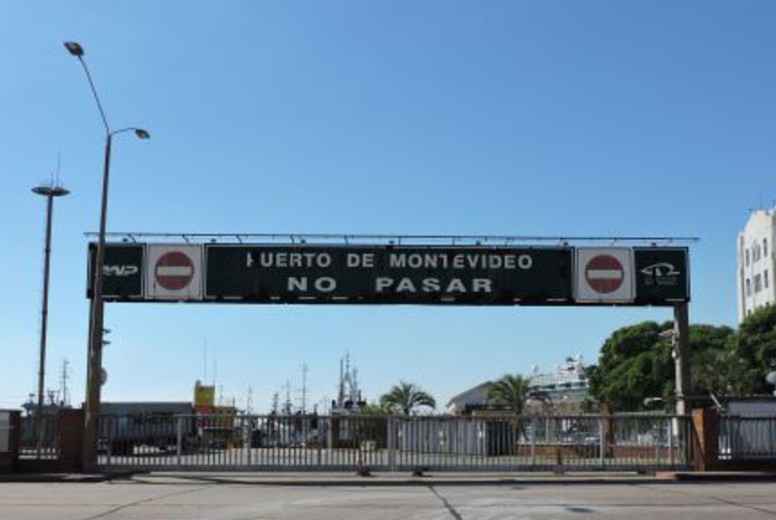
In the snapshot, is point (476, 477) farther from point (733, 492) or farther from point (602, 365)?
point (602, 365)

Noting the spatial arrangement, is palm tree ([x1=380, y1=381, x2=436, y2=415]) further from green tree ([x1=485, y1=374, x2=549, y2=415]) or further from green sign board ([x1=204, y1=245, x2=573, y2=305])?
green sign board ([x1=204, y1=245, x2=573, y2=305])

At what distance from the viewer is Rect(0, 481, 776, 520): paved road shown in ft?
50.7

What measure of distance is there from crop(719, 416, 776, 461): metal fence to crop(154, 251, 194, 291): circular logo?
50.6 feet

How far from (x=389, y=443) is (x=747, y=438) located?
9.53 m

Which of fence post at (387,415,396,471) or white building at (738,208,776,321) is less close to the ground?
white building at (738,208,776,321)

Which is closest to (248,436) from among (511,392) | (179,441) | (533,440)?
(179,441)

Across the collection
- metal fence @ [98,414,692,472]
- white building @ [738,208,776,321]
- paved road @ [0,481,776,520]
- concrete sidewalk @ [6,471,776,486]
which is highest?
white building @ [738,208,776,321]

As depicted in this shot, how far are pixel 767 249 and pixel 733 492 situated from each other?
4010 inches

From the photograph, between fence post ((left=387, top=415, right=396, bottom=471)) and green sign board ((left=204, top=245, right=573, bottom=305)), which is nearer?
fence post ((left=387, top=415, right=396, bottom=471))

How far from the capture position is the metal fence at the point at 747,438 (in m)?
27.6

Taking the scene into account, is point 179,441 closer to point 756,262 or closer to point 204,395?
point 204,395

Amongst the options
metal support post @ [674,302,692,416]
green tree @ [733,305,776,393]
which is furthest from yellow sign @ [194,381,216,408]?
metal support post @ [674,302,692,416]

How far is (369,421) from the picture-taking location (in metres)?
28.0

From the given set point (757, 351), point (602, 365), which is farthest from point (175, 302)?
point (602, 365)
